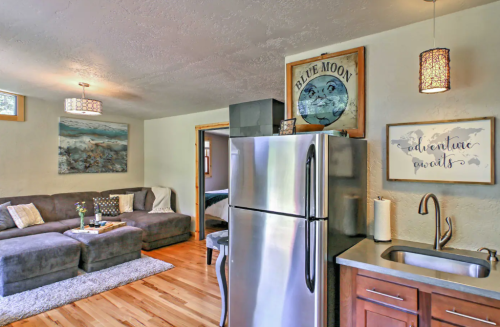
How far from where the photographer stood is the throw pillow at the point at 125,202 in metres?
5.27

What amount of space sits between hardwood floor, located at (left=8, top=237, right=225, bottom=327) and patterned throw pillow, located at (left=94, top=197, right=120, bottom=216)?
196cm

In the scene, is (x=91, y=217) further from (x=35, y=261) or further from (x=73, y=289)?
(x=73, y=289)

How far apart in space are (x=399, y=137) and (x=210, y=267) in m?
2.99

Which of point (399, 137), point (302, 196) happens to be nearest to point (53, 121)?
point (302, 196)

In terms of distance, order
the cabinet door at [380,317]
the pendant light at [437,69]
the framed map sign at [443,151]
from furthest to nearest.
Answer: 1. the framed map sign at [443,151]
2. the pendant light at [437,69]
3. the cabinet door at [380,317]

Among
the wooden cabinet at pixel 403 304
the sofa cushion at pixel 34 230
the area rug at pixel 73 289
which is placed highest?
the wooden cabinet at pixel 403 304

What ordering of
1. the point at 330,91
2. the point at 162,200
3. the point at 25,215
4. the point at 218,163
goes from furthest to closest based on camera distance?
the point at 218,163, the point at 162,200, the point at 25,215, the point at 330,91

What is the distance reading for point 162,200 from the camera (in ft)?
17.9

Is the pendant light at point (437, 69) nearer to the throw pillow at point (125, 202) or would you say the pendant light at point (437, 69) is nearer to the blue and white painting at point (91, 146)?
the throw pillow at point (125, 202)

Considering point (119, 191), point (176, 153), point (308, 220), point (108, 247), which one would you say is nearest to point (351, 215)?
point (308, 220)

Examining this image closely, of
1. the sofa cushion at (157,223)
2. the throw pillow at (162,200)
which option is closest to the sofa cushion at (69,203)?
the sofa cushion at (157,223)

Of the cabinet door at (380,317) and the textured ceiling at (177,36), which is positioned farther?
the textured ceiling at (177,36)

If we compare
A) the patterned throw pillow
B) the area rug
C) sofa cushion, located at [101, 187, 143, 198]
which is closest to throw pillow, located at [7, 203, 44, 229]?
the patterned throw pillow

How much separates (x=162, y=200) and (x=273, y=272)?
13.4 ft
